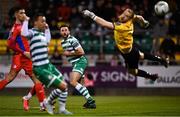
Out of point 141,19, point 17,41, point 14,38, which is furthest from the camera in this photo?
point 141,19

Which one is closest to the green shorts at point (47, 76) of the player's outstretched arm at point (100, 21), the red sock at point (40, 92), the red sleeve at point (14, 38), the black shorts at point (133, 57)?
the red sock at point (40, 92)

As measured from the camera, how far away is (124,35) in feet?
60.4

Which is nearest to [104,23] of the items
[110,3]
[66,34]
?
[66,34]

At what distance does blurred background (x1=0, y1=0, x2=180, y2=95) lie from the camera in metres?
27.5

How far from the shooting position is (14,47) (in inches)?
681

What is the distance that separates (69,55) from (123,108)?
7.02 feet

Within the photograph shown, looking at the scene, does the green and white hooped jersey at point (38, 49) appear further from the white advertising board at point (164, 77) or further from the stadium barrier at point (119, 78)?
the white advertising board at point (164, 77)

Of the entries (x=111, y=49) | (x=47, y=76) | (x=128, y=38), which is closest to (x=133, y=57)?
(x=128, y=38)

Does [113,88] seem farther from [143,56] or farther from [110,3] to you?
[143,56]

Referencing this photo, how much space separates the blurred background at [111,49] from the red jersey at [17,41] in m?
9.37

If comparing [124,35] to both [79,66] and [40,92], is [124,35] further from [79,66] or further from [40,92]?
[40,92]

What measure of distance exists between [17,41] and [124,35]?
3.19m

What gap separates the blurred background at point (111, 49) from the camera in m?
27.5

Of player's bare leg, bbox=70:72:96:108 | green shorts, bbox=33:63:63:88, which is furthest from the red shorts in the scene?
green shorts, bbox=33:63:63:88
